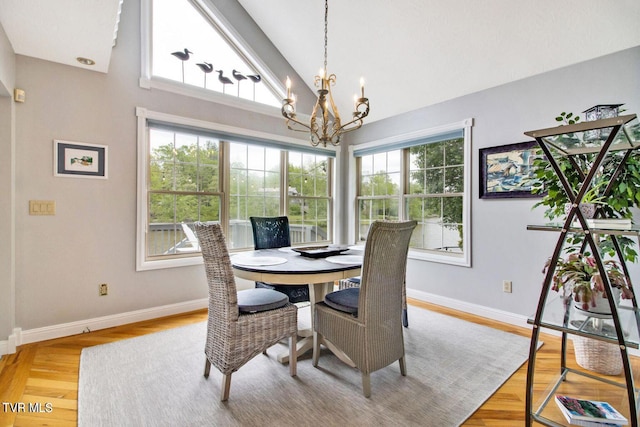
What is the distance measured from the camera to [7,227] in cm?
237

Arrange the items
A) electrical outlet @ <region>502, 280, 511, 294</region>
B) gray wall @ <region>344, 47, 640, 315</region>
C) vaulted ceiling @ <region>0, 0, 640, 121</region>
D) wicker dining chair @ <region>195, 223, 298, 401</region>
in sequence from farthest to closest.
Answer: electrical outlet @ <region>502, 280, 511, 294</region> < gray wall @ <region>344, 47, 640, 315</region> < vaulted ceiling @ <region>0, 0, 640, 121</region> < wicker dining chair @ <region>195, 223, 298, 401</region>

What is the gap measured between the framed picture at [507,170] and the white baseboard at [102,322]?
339cm

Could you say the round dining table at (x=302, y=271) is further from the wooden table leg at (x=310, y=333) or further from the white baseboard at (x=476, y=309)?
the white baseboard at (x=476, y=309)

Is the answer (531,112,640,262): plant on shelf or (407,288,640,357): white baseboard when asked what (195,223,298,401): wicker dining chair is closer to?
(531,112,640,262): plant on shelf

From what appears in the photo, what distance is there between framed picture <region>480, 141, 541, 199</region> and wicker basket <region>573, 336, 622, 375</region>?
4.28 feet

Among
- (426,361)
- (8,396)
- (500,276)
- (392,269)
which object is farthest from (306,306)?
(8,396)

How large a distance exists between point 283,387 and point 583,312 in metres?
1.79

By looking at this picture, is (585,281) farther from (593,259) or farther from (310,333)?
(310,333)

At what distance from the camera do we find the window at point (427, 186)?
351cm

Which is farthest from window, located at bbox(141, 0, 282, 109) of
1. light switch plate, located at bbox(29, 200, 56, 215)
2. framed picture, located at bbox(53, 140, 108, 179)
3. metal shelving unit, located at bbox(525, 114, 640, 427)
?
metal shelving unit, located at bbox(525, 114, 640, 427)

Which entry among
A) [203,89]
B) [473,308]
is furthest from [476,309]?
[203,89]

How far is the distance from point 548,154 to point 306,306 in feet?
8.86

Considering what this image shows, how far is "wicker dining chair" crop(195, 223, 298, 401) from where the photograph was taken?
1.77m

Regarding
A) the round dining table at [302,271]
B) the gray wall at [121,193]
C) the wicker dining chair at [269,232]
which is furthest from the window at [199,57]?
the round dining table at [302,271]
